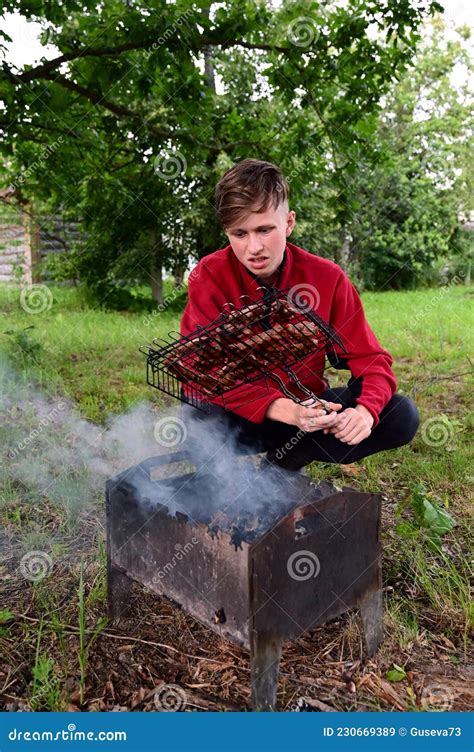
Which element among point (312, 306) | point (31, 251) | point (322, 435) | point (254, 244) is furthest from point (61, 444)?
point (31, 251)

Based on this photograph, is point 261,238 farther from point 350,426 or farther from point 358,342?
point 350,426

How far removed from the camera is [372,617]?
7.81 feet

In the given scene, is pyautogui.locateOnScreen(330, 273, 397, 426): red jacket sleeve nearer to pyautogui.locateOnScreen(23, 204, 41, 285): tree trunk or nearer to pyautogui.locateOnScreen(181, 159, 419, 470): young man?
pyautogui.locateOnScreen(181, 159, 419, 470): young man

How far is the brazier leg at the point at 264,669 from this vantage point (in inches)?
76.6

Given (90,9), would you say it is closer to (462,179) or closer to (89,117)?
(89,117)

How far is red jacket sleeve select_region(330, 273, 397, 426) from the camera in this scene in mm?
2604

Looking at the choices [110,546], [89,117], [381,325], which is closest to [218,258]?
[110,546]

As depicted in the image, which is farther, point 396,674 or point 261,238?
point 261,238

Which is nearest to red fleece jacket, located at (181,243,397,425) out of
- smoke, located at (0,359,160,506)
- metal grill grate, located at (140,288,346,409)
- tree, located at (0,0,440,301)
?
metal grill grate, located at (140,288,346,409)

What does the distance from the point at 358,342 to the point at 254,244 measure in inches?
23.6

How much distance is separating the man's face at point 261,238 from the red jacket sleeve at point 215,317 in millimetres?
197

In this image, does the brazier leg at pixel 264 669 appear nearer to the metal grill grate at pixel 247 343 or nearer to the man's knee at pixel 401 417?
the metal grill grate at pixel 247 343

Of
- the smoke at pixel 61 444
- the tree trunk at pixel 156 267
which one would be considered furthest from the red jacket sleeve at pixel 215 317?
the tree trunk at pixel 156 267

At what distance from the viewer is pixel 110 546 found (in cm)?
252
